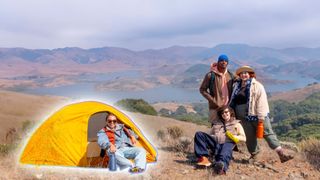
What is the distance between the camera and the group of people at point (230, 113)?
6.23m

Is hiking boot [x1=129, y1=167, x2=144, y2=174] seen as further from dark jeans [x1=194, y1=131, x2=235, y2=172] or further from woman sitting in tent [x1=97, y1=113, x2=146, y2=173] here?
dark jeans [x1=194, y1=131, x2=235, y2=172]

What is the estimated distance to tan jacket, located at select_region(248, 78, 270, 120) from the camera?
617 cm

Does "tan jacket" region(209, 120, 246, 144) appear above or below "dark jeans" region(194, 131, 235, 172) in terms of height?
above

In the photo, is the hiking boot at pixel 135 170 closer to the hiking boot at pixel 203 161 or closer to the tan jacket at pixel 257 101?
the hiking boot at pixel 203 161

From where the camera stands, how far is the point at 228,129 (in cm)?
643

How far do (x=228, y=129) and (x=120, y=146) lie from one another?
1985 mm

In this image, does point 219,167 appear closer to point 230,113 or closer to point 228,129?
point 228,129

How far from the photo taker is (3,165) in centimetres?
679

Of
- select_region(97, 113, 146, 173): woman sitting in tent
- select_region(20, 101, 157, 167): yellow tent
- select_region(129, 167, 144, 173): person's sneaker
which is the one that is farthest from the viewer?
select_region(20, 101, 157, 167): yellow tent

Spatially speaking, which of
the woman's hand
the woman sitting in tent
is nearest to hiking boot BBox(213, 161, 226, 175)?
the woman sitting in tent

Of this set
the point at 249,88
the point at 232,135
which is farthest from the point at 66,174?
Result: the point at 249,88

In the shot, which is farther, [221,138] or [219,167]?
[221,138]

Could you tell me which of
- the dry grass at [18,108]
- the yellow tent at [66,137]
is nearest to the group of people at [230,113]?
the yellow tent at [66,137]

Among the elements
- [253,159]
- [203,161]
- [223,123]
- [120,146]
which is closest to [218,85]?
[223,123]
